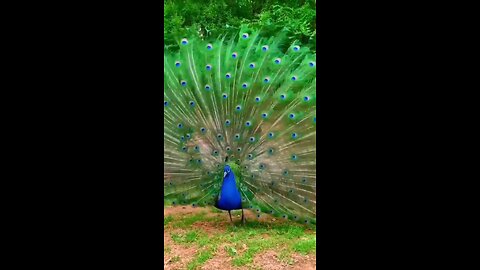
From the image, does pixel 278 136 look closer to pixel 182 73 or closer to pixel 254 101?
pixel 254 101

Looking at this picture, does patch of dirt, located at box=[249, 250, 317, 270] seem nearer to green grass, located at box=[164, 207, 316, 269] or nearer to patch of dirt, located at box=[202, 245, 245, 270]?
green grass, located at box=[164, 207, 316, 269]

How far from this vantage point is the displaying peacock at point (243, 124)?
13.6ft

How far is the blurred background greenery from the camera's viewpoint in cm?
674

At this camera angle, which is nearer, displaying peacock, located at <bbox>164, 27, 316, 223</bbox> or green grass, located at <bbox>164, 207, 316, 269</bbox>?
green grass, located at <bbox>164, 207, 316, 269</bbox>

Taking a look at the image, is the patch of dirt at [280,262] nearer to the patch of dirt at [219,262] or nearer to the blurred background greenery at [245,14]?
the patch of dirt at [219,262]

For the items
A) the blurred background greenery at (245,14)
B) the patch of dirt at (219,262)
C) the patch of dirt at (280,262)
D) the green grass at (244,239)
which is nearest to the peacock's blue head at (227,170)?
the green grass at (244,239)

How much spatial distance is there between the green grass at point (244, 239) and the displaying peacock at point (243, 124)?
0.22m

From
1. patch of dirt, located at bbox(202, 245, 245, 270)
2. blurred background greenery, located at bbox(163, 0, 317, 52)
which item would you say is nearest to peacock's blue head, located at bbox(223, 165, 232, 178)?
patch of dirt, located at bbox(202, 245, 245, 270)

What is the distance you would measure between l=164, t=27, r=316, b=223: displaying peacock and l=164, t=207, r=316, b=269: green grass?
8.6 inches

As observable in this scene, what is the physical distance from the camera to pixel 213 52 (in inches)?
163

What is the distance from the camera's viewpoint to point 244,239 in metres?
3.97
